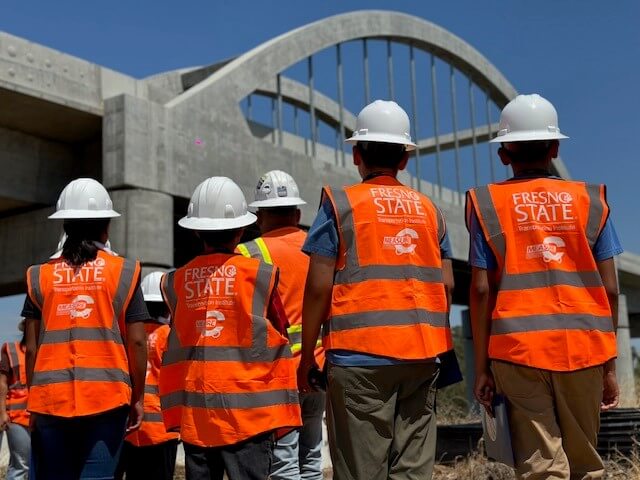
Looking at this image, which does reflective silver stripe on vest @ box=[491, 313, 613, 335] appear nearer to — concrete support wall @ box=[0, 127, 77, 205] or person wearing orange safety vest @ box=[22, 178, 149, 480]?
person wearing orange safety vest @ box=[22, 178, 149, 480]

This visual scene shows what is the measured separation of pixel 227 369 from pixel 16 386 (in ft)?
13.8

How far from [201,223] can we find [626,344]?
1095 inches

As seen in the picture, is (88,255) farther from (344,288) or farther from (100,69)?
(100,69)

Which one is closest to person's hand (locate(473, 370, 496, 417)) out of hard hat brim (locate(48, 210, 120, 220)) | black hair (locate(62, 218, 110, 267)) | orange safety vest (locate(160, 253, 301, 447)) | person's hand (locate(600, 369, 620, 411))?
person's hand (locate(600, 369, 620, 411))

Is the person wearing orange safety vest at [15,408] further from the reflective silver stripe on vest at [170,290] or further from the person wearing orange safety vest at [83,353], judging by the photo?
the reflective silver stripe on vest at [170,290]

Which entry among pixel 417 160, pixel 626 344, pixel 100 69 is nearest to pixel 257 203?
pixel 100 69

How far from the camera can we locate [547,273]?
10.4ft

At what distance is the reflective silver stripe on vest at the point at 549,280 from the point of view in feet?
10.4

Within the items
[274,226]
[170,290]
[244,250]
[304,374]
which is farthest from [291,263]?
[304,374]

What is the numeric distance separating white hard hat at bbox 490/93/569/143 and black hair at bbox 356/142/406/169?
454 millimetres

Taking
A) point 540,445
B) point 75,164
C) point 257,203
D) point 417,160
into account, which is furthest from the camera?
point 417,160

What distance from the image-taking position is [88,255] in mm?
3750

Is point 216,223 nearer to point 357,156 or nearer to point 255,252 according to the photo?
point 255,252

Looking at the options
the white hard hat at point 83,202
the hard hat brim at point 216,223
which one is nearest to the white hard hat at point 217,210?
the hard hat brim at point 216,223
